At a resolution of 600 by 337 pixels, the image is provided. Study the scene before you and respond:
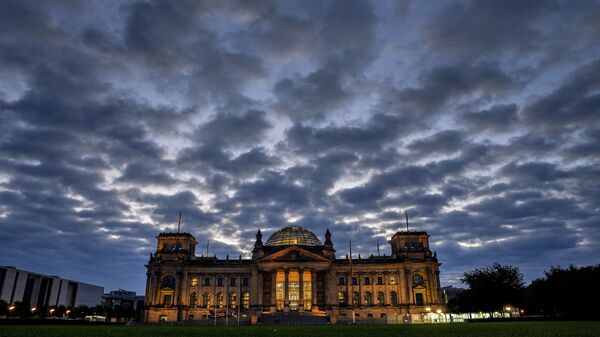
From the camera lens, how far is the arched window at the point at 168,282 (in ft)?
347

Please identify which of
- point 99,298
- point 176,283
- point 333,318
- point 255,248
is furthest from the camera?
point 99,298

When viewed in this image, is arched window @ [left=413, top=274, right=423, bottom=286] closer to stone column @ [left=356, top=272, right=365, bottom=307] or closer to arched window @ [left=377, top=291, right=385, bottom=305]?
arched window @ [left=377, top=291, right=385, bottom=305]

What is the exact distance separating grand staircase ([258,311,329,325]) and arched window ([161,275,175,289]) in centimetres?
2929

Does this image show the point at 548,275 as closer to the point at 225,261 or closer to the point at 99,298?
the point at 225,261

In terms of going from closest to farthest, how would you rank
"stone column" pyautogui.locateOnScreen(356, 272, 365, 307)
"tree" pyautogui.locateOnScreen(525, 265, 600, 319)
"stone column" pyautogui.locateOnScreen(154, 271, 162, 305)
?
1. "tree" pyautogui.locateOnScreen(525, 265, 600, 319)
2. "stone column" pyautogui.locateOnScreen(154, 271, 162, 305)
3. "stone column" pyautogui.locateOnScreen(356, 272, 365, 307)

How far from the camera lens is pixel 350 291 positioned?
106250 millimetres

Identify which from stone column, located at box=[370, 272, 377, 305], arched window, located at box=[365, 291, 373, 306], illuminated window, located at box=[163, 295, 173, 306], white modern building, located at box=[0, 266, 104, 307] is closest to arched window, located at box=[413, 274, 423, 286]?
stone column, located at box=[370, 272, 377, 305]

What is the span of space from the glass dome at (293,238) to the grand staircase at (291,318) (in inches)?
1059

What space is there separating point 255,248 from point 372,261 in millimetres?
32008

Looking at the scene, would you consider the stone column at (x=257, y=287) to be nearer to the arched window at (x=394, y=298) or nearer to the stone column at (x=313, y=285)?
the stone column at (x=313, y=285)

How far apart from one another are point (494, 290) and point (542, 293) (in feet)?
28.2

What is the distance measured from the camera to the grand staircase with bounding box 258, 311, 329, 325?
83875 mm

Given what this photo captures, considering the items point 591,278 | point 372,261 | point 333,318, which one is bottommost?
point 333,318

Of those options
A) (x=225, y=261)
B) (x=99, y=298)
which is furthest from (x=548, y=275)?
(x=99, y=298)
